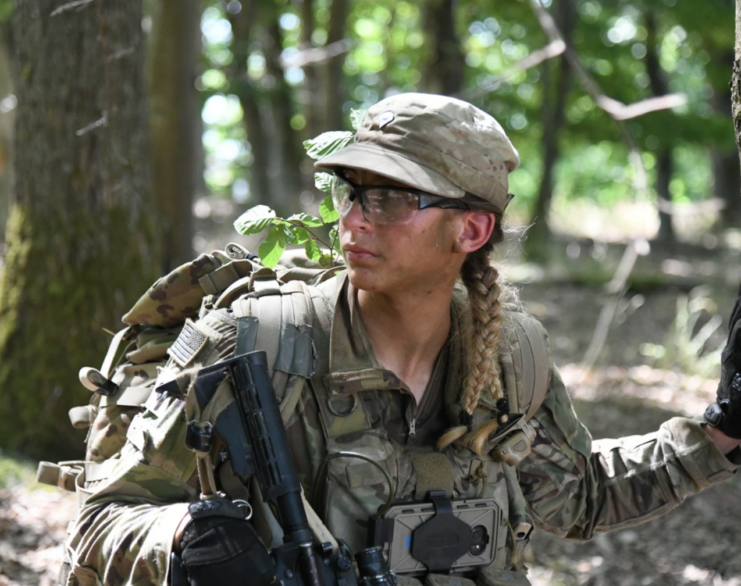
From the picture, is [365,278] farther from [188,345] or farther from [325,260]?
[325,260]

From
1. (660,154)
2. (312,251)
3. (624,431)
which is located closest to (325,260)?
(312,251)

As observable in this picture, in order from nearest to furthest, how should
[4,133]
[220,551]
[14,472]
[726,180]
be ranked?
[220,551] < [14,472] < [4,133] < [726,180]

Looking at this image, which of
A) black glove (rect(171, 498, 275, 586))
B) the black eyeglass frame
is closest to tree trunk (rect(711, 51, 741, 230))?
the black eyeglass frame

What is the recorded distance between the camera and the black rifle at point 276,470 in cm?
189

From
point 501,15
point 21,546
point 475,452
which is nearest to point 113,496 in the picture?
point 475,452

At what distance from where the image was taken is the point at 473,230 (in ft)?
7.91

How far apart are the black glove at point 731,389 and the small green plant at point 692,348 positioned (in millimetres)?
5416

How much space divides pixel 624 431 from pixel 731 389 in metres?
4.07

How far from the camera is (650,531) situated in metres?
5.29

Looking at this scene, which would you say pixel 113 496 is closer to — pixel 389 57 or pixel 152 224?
pixel 152 224

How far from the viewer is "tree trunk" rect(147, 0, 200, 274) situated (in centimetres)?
698

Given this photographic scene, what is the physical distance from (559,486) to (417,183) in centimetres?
113

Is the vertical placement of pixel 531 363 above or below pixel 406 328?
below

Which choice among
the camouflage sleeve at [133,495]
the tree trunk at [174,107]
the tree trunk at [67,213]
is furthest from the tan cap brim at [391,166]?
the tree trunk at [174,107]
